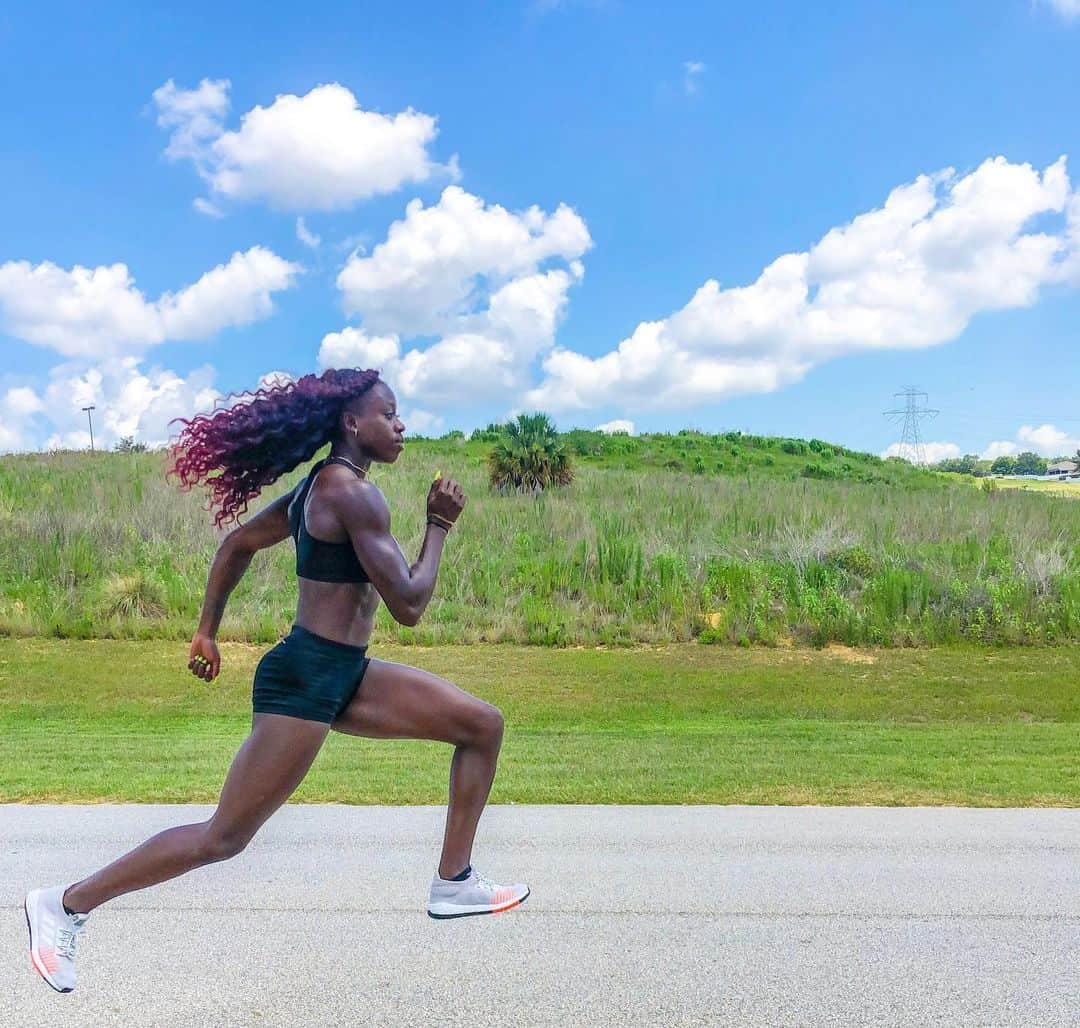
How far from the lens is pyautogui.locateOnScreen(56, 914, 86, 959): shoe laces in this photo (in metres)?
3.65

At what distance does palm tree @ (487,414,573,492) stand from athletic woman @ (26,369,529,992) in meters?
21.8

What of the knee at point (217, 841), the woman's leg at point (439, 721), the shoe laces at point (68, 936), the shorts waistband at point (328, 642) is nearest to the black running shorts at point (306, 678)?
the shorts waistband at point (328, 642)

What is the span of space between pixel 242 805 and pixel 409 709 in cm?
67

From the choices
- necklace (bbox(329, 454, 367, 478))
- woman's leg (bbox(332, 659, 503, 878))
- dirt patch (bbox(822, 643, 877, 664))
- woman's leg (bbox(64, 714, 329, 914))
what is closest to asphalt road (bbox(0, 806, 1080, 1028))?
woman's leg (bbox(64, 714, 329, 914))

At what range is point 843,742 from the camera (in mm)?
10000

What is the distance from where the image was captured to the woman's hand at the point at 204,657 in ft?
13.5

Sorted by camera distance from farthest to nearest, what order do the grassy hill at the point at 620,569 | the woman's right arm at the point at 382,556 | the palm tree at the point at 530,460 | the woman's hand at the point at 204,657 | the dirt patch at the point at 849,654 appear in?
the palm tree at the point at 530,460, the grassy hill at the point at 620,569, the dirt patch at the point at 849,654, the woman's hand at the point at 204,657, the woman's right arm at the point at 382,556

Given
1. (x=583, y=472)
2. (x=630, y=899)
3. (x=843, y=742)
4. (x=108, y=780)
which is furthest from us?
(x=583, y=472)

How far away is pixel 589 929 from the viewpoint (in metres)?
4.60

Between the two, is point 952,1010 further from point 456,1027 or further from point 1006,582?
point 1006,582

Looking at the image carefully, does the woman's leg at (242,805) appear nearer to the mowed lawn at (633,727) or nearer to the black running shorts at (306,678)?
the black running shorts at (306,678)

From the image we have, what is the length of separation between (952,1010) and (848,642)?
13.2 meters

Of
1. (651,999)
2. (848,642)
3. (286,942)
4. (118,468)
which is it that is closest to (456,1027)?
(651,999)

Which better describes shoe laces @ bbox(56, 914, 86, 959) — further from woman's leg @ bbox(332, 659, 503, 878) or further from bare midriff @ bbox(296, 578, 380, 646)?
bare midriff @ bbox(296, 578, 380, 646)
